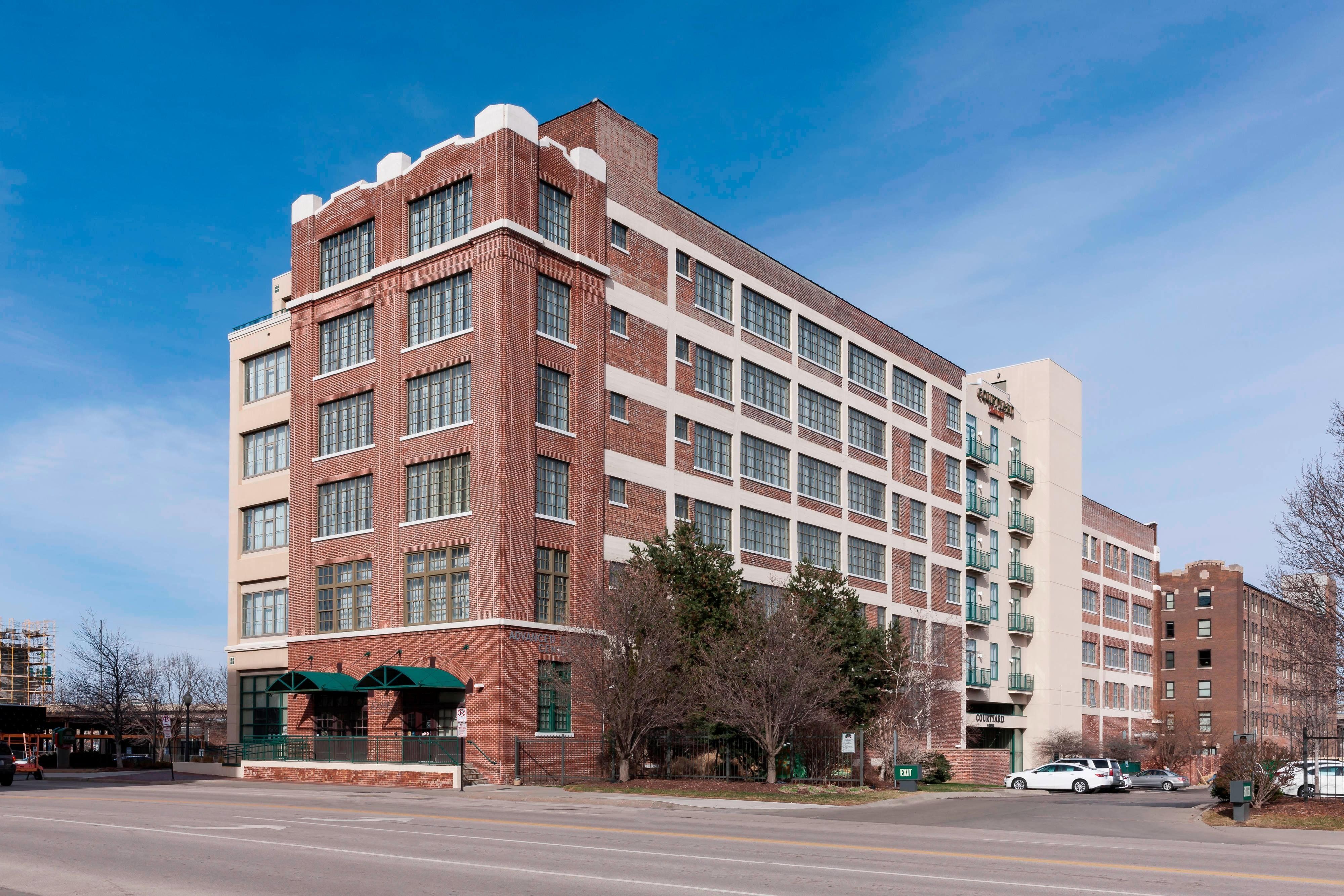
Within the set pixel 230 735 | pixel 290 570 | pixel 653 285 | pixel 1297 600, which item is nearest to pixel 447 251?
pixel 653 285

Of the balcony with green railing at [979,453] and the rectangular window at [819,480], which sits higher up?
the balcony with green railing at [979,453]

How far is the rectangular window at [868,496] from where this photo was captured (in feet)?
209

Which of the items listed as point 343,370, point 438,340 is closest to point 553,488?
point 438,340

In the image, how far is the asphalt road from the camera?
46.1ft

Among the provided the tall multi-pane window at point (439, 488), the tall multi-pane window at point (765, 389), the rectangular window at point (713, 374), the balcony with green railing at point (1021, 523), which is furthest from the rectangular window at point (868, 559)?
the tall multi-pane window at point (439, 488)

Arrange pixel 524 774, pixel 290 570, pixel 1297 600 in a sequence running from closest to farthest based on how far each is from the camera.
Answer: pixel 1297 600 → pixel 524 774 → pixel 290 570

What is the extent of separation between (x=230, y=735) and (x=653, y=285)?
26.0 m

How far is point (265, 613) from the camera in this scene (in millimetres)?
51688

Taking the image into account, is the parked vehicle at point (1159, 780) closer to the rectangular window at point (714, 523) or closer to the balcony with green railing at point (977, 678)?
the balcony with green railing at point (977, 678)

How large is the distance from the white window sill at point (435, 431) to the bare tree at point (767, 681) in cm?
1137

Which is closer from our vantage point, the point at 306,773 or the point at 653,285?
the point at 306,773

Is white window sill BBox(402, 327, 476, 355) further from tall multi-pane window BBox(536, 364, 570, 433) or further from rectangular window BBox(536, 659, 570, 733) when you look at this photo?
rectangular window BBox(536, 659, 570, 733)

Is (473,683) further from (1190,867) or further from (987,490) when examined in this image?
(987,490)

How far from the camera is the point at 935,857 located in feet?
58.5
